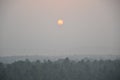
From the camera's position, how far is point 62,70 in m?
3.36

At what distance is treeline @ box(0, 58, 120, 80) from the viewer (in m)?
3.32

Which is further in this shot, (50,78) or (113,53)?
(113,53)

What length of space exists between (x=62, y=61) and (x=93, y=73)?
0.52m

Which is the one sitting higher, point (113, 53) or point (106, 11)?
point (106, 11)

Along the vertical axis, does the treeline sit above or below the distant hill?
below

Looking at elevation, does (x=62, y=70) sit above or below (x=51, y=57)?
below

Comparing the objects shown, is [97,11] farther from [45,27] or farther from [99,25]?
[45,27]

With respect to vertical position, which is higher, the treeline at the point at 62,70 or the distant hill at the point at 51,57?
the distant hill at the point at 51,57

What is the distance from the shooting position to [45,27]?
3.50 metres

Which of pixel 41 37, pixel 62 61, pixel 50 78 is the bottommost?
pixel 50 78

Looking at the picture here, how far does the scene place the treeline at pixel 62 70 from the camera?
332 centimetres

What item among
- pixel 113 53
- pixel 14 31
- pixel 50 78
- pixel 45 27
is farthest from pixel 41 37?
pixel 113 53

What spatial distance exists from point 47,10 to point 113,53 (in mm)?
1266

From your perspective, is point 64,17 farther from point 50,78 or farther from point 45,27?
point 50,78
